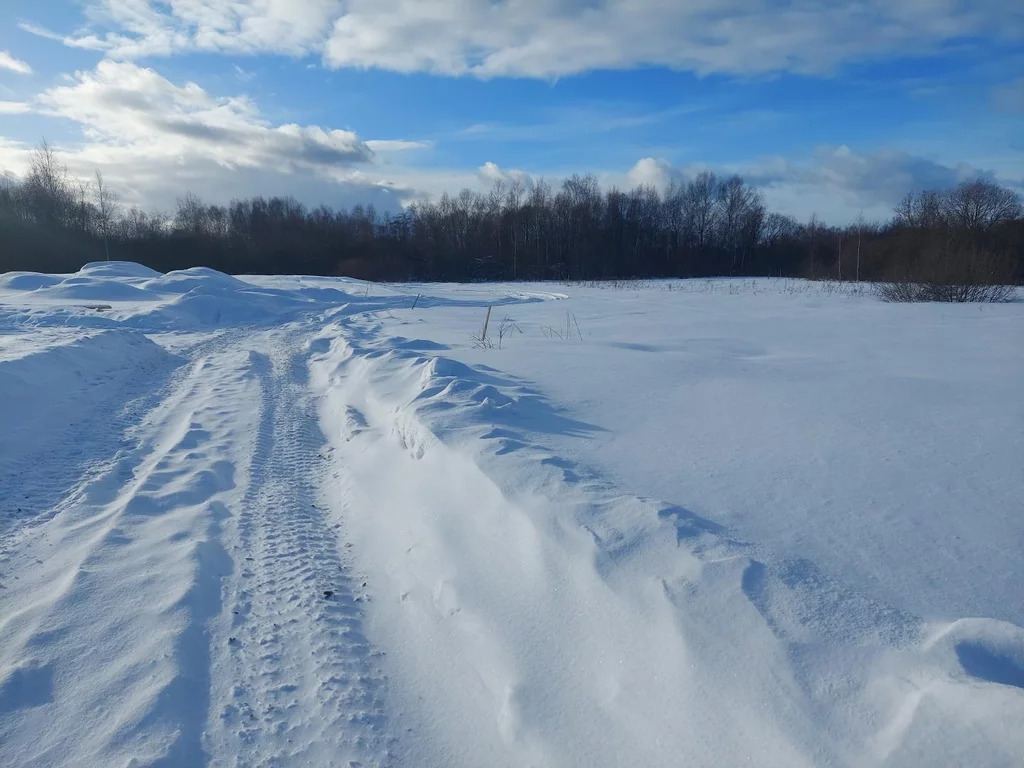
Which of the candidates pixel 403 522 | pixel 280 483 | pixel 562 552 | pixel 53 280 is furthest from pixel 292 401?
pixel 53 280

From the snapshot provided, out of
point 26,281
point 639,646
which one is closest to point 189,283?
point 26,281

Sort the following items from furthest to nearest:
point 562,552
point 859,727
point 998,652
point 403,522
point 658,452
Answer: point 658,452
point 403,522
point 562,552
point 998,652
point 859,727

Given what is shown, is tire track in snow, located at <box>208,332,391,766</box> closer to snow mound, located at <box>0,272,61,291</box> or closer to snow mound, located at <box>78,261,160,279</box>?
snow mound, located at <box>0,272,61,291</box>

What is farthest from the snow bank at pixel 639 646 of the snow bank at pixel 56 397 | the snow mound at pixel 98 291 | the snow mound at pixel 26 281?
the snow mound at pixel 26 281

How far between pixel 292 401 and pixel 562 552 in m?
5.63

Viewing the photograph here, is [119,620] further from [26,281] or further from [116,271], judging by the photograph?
[116,271]

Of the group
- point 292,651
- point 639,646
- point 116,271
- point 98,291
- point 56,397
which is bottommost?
point 292,651

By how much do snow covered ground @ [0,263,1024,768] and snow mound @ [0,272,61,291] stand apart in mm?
21366

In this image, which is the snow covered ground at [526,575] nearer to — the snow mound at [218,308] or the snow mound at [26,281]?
the snow mound at [218,308]

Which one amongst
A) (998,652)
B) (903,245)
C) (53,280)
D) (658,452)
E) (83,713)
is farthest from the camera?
(903,245)

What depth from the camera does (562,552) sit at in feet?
11.4

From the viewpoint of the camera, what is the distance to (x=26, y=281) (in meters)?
24.4

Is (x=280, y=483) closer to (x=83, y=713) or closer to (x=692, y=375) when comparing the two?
(x=83, y=713)

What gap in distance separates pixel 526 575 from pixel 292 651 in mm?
1274
